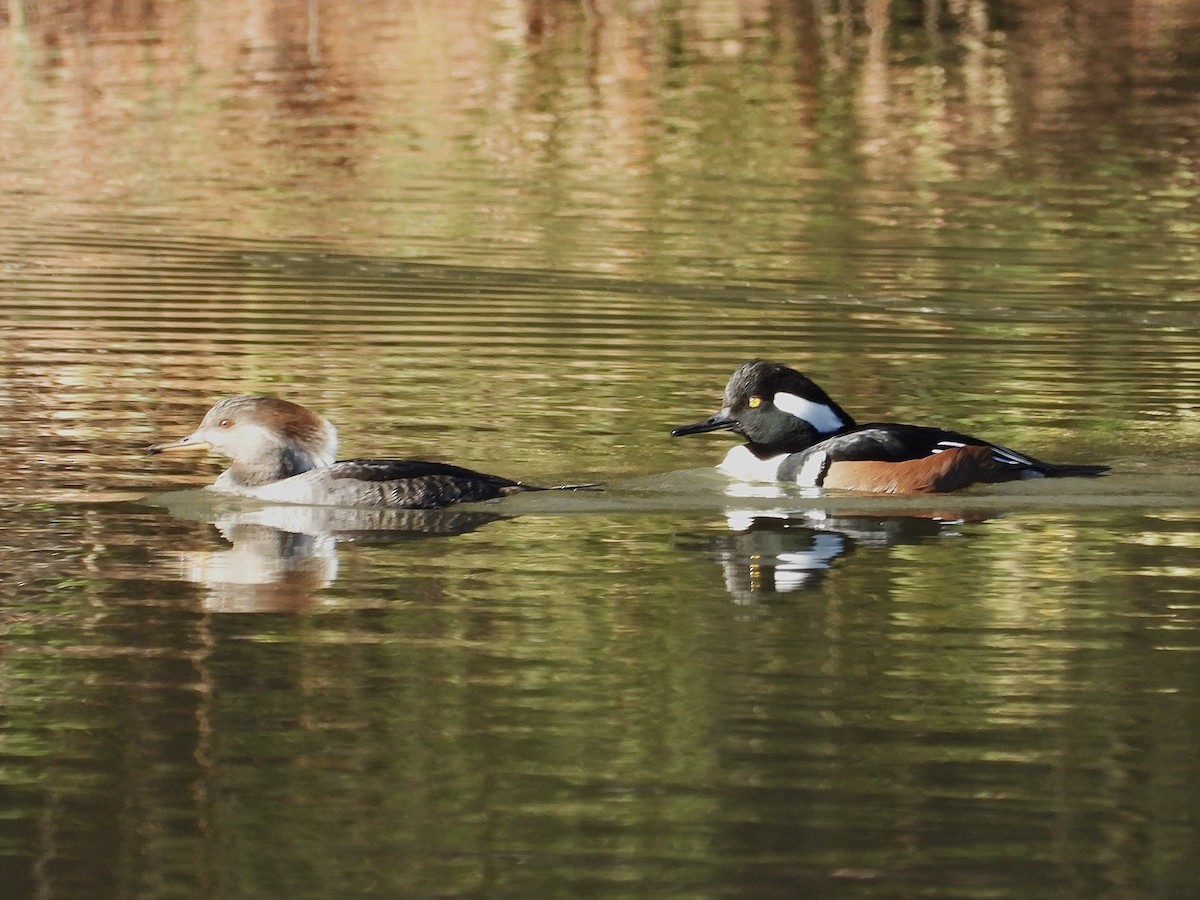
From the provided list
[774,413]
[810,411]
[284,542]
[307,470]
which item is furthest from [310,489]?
[810,411]

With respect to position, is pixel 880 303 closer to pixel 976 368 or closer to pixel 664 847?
pixel 976 368

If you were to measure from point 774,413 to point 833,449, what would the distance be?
1.80 ft

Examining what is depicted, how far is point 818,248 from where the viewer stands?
67.4 feet

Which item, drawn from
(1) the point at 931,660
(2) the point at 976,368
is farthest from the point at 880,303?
(1) the point at 931,660

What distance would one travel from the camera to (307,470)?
435 inches

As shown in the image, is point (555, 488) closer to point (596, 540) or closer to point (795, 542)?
point (596, 540)

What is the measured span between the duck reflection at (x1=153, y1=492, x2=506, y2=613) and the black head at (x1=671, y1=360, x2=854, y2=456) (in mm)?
1576

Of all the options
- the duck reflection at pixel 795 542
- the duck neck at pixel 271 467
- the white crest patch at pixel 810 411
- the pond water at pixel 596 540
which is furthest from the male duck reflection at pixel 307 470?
the white crest patch at pixel 810 411

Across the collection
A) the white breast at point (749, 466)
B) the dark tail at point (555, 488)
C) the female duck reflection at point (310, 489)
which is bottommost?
the white breast at point (749, 466)

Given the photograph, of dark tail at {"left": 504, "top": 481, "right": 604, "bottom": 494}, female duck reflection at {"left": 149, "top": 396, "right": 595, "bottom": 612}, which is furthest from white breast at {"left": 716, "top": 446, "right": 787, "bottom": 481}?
female duck reflection at {"left": 149, "top": 396, "right": 595, "bottom": 612}

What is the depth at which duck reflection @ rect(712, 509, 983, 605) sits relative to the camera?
934 centimetres

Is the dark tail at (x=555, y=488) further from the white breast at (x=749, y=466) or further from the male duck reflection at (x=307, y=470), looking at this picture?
the white breast at (x=749, y=466)

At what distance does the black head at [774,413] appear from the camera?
11758 millimetres

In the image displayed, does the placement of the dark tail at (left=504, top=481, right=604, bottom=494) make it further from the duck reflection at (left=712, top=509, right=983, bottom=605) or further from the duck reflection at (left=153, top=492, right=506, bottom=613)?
the duck reflection at (left=712, top=509, right=983, bottom=605)
